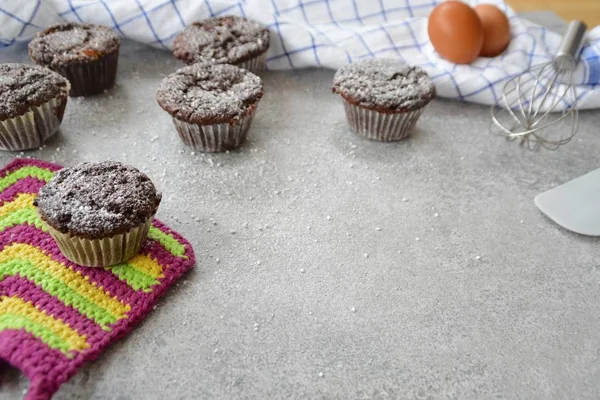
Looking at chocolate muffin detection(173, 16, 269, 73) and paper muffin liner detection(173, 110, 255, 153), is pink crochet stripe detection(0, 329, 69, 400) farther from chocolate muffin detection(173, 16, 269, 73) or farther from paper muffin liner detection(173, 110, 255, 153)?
chocolate muffin detection(173, 16, 269, 73)

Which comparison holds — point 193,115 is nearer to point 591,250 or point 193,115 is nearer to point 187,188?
point 187,188

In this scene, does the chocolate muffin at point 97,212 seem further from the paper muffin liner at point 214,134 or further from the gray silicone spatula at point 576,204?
the gray silicone spatula at point 576,204

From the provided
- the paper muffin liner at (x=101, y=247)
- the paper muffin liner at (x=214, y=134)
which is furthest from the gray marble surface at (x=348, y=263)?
the paper muffin liner at (x=101, y=247)

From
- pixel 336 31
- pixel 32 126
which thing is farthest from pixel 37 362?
pixel 336 31

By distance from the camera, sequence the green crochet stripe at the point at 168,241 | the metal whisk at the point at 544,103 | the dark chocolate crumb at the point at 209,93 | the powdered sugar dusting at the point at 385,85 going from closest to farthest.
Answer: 1. the green crochet stripe at the point at 168,241
2. the dark chocolate crumb at the point at 209,93
3. the powdered sugar dusting at the point at 385,85
4. the metal whisk at the point at 544,103

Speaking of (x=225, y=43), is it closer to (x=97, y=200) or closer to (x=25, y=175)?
(x=25, y=175)

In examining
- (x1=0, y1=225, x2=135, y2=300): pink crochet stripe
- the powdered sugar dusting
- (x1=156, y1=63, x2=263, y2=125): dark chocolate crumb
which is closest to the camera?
(x1=0, y1=225, x2=135, y2=300): pink crochet stripe

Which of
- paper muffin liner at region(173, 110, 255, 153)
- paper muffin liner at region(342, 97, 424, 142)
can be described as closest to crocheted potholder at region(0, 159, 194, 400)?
paper muffin liner at region(173, 110, 255, 153)
